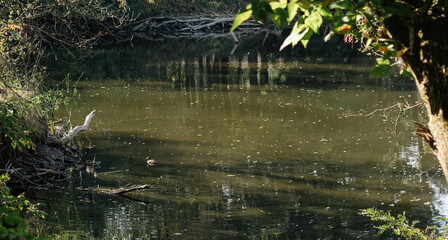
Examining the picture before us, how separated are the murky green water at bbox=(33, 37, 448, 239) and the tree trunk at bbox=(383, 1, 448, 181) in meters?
1.18

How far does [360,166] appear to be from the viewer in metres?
9.70

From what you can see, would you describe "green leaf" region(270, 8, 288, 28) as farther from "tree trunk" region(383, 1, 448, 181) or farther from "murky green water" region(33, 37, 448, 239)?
"murky green water" region(33, 37, 448, 239)

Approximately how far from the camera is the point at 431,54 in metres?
2.03

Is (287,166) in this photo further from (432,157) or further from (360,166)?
(432,157)

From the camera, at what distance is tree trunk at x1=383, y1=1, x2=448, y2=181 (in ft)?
6.55

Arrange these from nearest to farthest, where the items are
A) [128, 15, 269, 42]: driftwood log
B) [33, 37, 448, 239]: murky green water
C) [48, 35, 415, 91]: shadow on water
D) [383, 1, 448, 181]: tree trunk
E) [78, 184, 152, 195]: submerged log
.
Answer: [383, 1, 448, 181]: tree trunk < [33, 37, 448, 239]: murky green water < [78, 184, 152, 195]: submerged log < [48, 35, 415, 91]: shadow on water < [128, 15, 269, 42]: driftwood log

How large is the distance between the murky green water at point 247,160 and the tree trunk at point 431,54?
1.18m

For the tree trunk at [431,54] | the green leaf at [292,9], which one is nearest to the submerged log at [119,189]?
the tree trunk at [431,54]

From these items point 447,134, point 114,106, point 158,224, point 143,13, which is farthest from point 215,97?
point 143,13

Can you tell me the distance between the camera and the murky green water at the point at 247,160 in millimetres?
7547

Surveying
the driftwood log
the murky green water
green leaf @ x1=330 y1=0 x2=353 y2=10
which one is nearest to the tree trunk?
green leaf @ x1=330 y1=0 x2=353 y2=10

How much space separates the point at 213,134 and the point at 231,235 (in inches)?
203

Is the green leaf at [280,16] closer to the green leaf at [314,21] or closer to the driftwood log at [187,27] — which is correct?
the green leaf at [314,21]

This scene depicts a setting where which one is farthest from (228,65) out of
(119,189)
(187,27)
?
(119,189)
